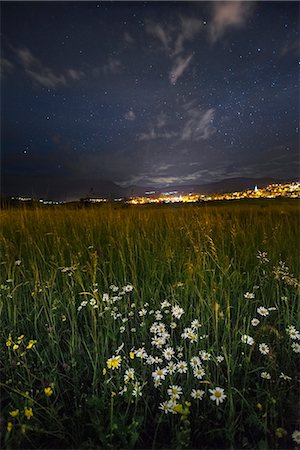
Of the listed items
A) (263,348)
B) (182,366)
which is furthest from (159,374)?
(263,348)

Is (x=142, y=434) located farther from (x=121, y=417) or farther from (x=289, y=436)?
(x=289, y=436)

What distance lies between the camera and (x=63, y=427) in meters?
1.62

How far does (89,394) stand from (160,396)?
1.41 ft

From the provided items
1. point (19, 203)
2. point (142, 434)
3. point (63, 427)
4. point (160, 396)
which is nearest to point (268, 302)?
point (160, 396)

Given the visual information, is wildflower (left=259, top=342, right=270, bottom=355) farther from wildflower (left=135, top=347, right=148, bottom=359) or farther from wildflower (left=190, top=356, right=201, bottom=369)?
wildflower (left=135, top=347, right=148, bottom=359)

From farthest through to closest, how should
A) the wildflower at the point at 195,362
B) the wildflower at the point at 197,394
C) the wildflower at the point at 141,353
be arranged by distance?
1. the wildflower at the point at 141,353
2. the wildflower at the point at 195,362
3. the wildflower at the point at 197,394

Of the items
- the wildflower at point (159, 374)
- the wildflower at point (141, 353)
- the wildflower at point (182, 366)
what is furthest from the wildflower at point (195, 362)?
the wildflower at point (141, 353)

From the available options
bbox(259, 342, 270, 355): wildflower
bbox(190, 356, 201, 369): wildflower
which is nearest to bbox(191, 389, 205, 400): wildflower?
bbox(190, 356, 201, 369): wildflower

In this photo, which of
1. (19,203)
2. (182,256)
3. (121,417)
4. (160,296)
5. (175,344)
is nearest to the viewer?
(121,417)

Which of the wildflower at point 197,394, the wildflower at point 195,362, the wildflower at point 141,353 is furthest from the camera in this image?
the wildflower at point 141,353

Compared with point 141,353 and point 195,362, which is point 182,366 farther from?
point 141,353

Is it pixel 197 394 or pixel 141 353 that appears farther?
pixel 141 353

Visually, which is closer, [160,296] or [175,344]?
[175,344]

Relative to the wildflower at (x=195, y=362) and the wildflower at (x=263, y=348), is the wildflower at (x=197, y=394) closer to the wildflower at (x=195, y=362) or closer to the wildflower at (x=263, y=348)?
the wildflower at (x=195, y=362)
